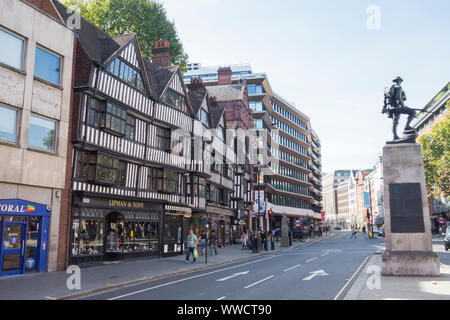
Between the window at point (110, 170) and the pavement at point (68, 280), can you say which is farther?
the window at point (110, 170)

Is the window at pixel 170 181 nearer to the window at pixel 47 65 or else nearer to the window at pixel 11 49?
the window at pixel 47 65

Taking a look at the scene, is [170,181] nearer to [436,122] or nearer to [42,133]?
[42,133]

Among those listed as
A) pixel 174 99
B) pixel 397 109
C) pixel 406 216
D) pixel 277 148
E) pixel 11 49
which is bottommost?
pixel 406 216

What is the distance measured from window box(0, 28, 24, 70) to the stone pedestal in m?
16.0

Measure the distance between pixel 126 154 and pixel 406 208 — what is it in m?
15.8

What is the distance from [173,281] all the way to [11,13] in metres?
13.4

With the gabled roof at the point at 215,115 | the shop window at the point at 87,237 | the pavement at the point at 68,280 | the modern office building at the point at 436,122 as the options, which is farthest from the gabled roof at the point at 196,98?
the modern office building at the point at 436,122

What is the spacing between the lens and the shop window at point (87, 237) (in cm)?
1995

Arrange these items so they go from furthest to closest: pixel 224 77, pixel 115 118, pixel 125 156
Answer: pixel 224 77 → pixel 125 156 → pixel 115 118

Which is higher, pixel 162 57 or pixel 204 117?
pixel 162 57

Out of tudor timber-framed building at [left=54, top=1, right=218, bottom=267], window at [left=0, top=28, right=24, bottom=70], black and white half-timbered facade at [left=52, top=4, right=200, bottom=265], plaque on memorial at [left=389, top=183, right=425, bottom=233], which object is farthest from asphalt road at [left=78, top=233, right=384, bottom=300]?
window at [left=0, top=28, right=24, bottom=70]

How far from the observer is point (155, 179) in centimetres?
2717

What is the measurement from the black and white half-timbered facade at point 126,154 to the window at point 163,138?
0.19 feet

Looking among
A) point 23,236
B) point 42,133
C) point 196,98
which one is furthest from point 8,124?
point 196,98
